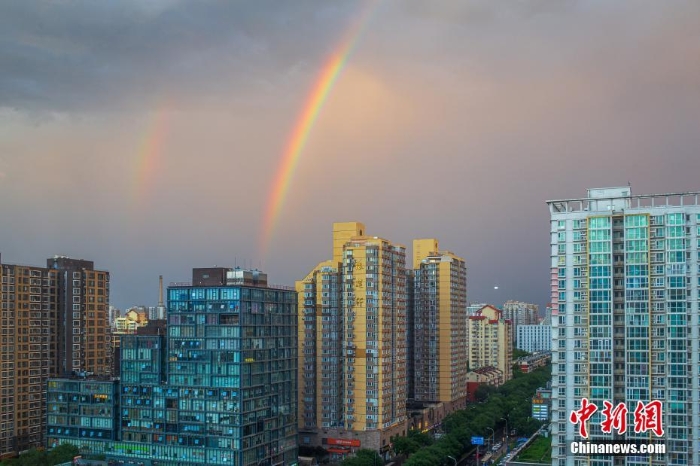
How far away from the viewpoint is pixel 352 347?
186ft

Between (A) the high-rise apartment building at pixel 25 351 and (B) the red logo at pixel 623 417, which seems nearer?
(B) the red logo at pixel 623 417

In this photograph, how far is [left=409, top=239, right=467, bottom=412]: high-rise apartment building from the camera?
70.8m

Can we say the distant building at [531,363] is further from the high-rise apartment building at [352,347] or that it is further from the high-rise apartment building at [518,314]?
the high-rise apartment building at [352,347]

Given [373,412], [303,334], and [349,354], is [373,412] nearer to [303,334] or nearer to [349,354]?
[349,354]

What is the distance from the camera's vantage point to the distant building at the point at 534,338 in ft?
519

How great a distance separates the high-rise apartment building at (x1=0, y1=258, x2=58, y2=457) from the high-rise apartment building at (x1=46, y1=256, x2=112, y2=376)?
0.77 m

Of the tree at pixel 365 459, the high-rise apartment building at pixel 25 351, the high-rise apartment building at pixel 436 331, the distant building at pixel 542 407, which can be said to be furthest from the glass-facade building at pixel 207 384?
the distant building at pixel 542 407

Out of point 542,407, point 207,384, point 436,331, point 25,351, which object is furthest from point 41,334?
point 542,407

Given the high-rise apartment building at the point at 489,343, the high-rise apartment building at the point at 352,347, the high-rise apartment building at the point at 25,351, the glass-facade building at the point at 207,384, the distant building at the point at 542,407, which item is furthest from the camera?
the high-rise apartment building at the point at 489,343

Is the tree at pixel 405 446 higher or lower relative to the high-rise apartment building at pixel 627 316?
lower

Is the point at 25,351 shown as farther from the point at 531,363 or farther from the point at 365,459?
A: the point at 531,363

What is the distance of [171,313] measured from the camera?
4609cm

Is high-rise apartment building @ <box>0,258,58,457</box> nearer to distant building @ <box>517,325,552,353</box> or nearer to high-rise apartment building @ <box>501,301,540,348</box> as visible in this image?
distant building @ <box>517,325,552,353</box>

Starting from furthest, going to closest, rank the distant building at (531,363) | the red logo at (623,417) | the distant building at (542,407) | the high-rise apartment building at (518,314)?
the high-rise apartment building at (518,314), the distant building at (531,363), the distant building at (542,407), the red logo at (623,417)
